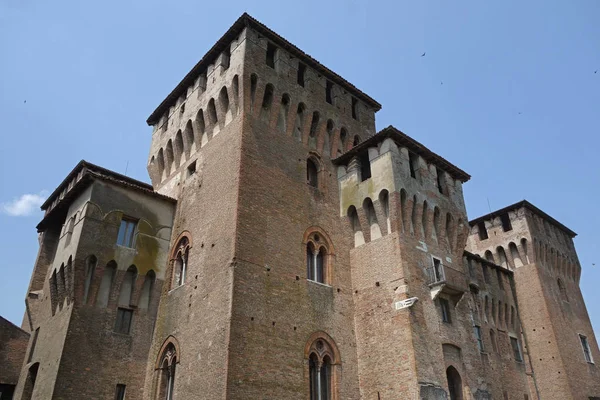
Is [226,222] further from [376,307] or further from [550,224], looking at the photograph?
[550,224]

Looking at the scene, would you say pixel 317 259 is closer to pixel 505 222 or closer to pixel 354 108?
pixel 354 108

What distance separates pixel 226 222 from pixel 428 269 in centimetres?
748

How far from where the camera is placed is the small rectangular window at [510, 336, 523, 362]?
2564cm

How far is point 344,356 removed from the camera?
16938 millimetres

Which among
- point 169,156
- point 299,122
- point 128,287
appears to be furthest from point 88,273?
point 299,122

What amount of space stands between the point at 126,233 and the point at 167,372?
213 inches

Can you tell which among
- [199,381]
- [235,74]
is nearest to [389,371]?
[199,381]

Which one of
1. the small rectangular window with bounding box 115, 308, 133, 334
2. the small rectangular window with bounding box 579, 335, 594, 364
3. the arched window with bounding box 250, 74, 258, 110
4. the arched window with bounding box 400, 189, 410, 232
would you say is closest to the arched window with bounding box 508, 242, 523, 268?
the small rectangular window with bounding box 579, 335, 594, 364

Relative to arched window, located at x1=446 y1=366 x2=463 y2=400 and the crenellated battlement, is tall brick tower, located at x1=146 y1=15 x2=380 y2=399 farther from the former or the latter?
the crenellated battlement

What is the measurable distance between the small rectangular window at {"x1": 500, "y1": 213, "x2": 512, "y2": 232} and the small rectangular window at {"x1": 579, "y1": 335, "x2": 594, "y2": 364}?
23.3 ft

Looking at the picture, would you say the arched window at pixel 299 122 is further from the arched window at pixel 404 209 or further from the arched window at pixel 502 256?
the arched window at pixel 502 256

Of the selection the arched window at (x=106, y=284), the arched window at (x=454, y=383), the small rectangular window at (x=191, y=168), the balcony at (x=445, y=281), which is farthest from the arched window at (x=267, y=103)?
the arched window at (x=454, y=383)

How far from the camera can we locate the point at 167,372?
16.9 m

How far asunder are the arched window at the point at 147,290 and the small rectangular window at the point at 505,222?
21019mm
